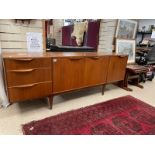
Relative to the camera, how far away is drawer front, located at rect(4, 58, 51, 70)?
1462 mm

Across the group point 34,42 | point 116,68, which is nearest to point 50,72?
point 34,42

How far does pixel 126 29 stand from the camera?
323 cm

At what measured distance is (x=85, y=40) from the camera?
13.4 feet

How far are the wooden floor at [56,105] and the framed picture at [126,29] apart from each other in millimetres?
1201

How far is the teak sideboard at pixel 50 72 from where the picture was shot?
153 centimetres

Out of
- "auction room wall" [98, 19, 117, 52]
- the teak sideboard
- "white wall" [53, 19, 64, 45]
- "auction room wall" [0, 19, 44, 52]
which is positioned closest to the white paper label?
"auction room wall" [0, 19, 44, 52]

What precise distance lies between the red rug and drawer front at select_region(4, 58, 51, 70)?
2.16ft

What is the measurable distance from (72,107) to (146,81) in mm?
2344

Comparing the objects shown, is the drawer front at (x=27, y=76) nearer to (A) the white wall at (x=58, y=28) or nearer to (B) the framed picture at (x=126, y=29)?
(B) the framed picture at (x=126, y=29)

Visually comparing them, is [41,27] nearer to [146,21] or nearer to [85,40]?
[85,40]

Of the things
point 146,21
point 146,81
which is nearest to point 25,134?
point 146,81

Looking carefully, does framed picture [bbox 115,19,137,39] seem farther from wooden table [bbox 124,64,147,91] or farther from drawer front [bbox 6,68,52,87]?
drawer front [bbox 6,68,52,87]
